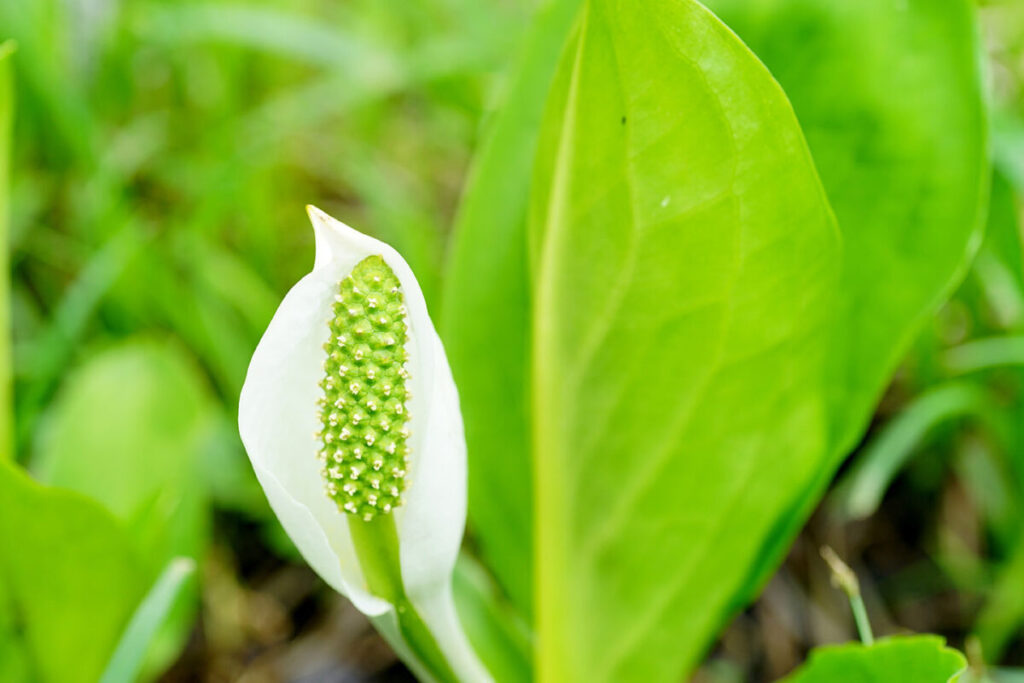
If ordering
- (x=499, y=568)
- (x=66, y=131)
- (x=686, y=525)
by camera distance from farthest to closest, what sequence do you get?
(x=66, y=131) < (x=499, y=568) < (x=686, y=525)

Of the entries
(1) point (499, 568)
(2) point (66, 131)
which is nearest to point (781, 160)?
(1) point (499, 568)

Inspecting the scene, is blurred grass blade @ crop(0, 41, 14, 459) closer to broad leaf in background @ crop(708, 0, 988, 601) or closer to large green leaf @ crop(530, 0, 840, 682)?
large green leaf @ crop(530, 0, 840, 682)

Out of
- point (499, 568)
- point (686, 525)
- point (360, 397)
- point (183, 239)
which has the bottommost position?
point (499, 568)

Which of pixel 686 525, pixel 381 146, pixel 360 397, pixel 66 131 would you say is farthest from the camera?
pixel 381 146

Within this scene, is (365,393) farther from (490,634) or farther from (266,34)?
(266,34)

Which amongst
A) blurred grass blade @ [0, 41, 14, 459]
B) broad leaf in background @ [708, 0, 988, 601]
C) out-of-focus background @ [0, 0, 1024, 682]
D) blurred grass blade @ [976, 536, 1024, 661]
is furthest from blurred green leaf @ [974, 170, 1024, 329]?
blurred grass blade @ [0, 41, 14, 459]

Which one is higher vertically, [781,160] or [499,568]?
[781,160]

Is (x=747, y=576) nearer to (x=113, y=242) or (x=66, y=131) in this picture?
(x=113, y=242)
